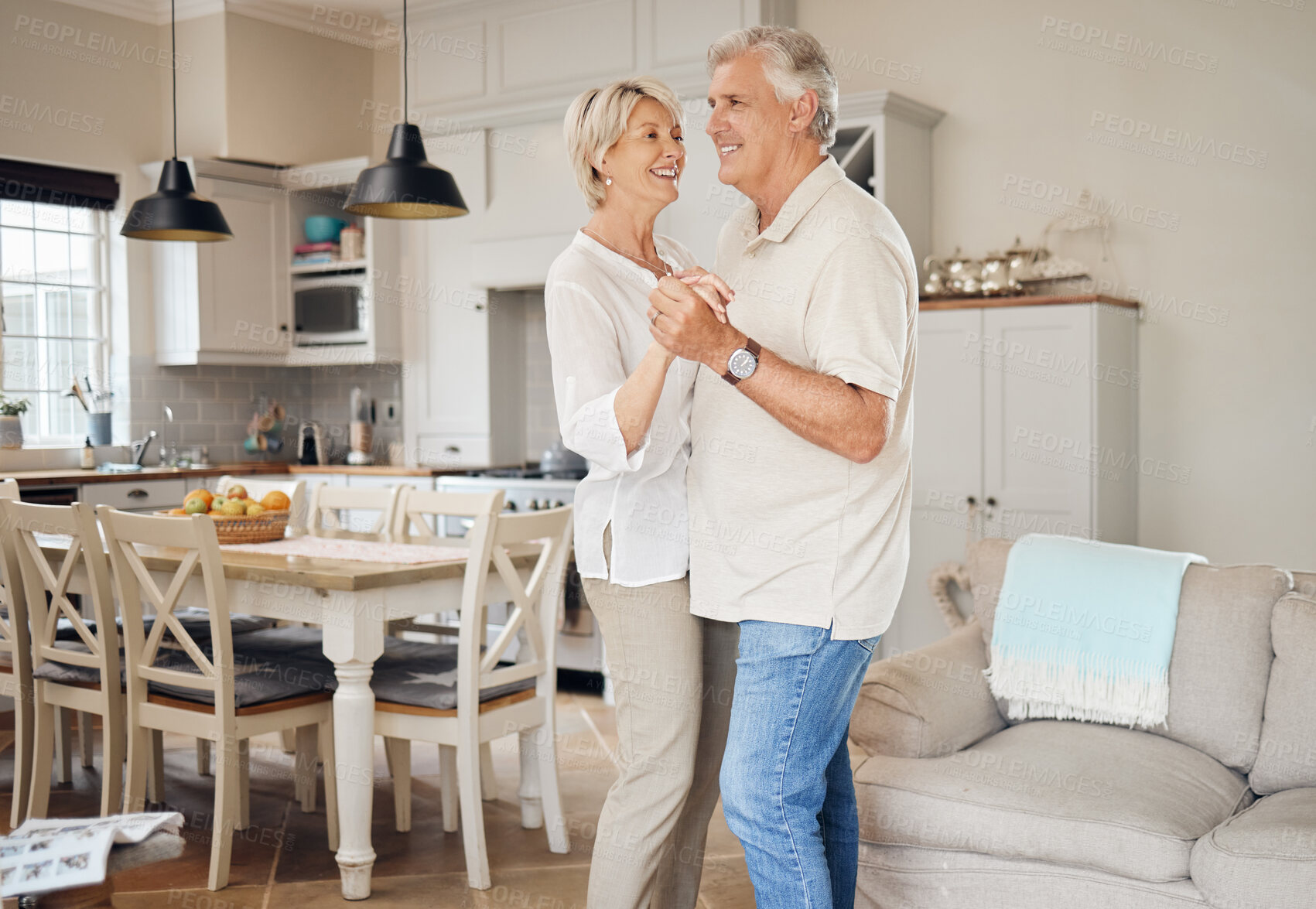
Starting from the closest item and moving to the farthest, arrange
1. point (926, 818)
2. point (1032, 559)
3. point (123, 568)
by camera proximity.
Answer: point (926, 818), point (1032, 559), point (123, 568)

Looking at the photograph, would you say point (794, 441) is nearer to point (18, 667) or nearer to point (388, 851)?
point (388, 851)

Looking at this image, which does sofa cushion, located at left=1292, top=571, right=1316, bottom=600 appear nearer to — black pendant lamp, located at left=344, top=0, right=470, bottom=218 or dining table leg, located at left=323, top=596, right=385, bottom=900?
dining table leg, located at left=323, top=596, right=385, bottom=900

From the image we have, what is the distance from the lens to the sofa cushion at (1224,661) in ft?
7.92

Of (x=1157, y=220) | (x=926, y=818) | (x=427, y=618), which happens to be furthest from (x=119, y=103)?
(x=926, y=818)

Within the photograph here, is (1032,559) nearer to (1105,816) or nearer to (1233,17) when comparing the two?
(1105,816)

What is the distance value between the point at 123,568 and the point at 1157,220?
12.0 ft

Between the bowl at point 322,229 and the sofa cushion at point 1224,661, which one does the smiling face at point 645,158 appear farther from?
the bowl at point 322,229

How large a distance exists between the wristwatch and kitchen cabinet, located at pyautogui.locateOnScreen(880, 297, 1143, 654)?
2.67 metres

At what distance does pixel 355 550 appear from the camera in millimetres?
3203

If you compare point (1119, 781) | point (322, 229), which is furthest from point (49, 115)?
point (1119, 781)

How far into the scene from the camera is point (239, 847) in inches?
122

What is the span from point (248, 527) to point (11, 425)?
262cm

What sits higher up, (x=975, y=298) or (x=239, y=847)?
(x=975, y=298)

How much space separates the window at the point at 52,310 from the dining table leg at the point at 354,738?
3667mm
